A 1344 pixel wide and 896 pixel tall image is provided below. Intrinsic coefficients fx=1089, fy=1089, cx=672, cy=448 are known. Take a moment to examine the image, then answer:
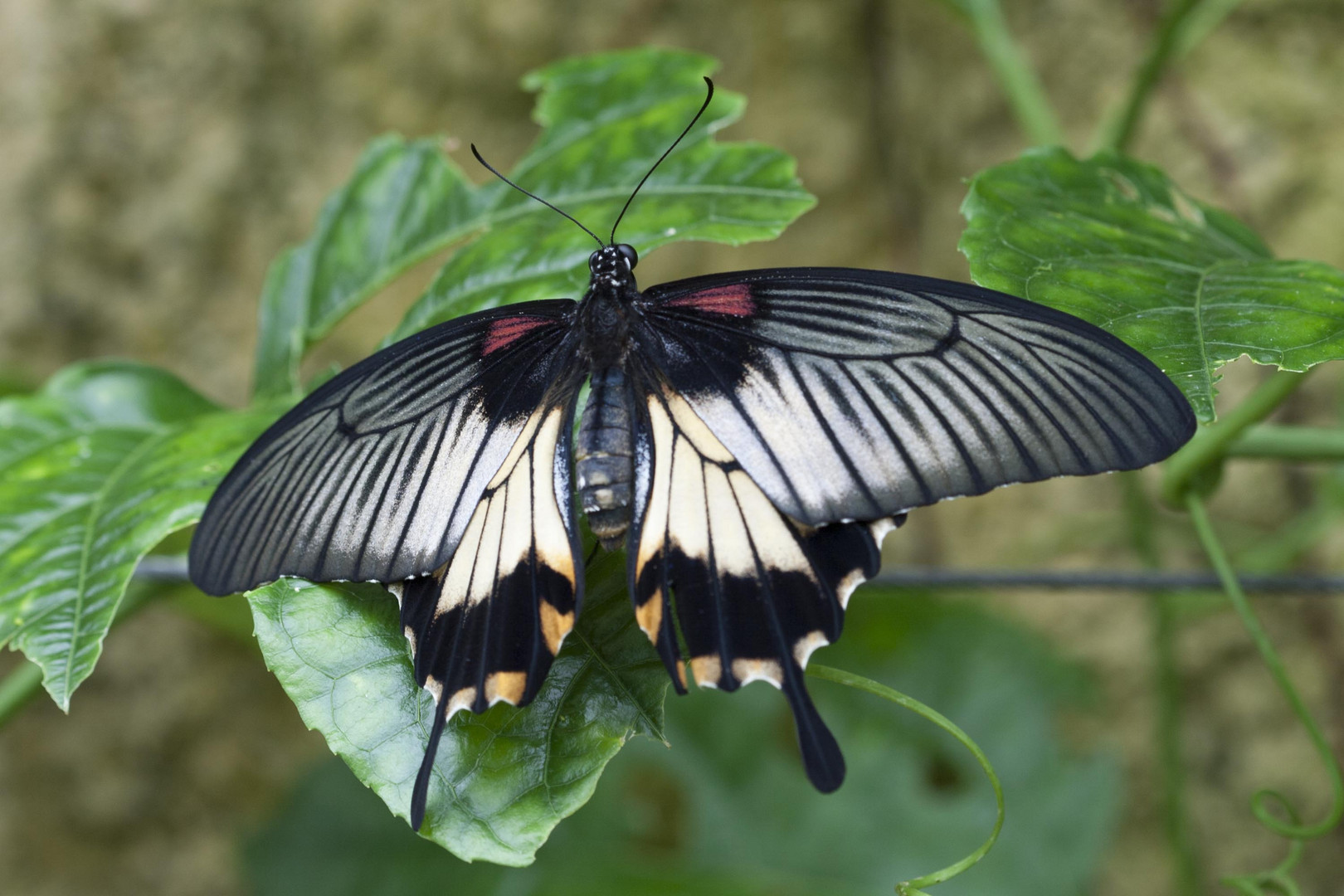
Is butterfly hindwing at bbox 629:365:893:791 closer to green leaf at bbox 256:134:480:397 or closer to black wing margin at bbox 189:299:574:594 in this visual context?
black wing margin at bbox 189:299:574:594

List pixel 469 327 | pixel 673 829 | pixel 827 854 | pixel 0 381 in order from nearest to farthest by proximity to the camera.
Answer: pixel 469 327 → pixel 0 381 → pixel 827 854 → pixel 673 829

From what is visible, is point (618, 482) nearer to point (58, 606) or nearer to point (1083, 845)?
point (58, 606)

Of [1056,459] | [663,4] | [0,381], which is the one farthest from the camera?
[663,4]

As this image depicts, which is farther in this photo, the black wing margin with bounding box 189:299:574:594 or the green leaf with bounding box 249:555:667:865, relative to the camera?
the black wing margin with bounding box 189:299:574:594

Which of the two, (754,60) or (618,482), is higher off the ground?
(754,60)

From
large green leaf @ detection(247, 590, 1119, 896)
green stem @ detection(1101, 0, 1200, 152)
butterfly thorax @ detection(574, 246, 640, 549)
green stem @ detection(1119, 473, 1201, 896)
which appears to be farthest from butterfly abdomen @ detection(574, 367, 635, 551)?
large green leaf @ detection(247, 590, 1119, 896)

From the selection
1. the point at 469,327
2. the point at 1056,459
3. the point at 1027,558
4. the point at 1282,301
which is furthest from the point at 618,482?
the point at 1027,558

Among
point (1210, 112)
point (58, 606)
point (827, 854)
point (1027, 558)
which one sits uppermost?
point (1210, 112)
